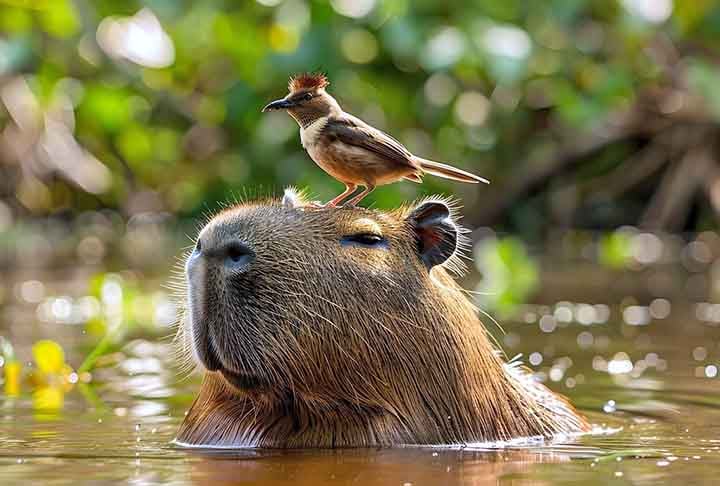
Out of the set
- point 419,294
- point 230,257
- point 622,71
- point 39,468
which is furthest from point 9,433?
point 622,71

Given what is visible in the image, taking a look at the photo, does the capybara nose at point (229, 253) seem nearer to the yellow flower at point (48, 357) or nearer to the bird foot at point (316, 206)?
the bird foot at point (316, 206)

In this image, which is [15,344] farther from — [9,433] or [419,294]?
[419,294]

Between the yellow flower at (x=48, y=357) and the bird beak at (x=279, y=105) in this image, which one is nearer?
the bird beak at (x=279, y=105)

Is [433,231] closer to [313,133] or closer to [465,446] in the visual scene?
[313,133]

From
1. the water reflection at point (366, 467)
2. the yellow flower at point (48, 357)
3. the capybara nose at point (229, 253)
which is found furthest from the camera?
the yellow flower at point (48, 357)

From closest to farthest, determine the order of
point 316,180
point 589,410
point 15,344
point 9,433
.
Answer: point 9,433
point 589,410
point 15,344
point 316,180

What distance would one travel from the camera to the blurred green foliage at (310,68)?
9203 millimetres

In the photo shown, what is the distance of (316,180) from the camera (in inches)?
446

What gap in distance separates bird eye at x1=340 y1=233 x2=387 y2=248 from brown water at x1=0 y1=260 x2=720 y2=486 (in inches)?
21.2

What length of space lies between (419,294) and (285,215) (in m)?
0.42

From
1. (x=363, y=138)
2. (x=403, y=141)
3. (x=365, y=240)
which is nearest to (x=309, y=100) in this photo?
(x=363, y=138)

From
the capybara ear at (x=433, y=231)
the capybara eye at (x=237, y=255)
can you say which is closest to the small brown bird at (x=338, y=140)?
the capybara ear at (x=433, y=231)

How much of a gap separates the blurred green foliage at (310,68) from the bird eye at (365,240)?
434 centimetres

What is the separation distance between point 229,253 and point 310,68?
5805mm
